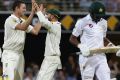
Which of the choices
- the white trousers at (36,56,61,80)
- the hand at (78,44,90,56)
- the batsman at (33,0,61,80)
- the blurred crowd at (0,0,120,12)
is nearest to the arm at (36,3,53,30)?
the batsman at (33,0,61,80)

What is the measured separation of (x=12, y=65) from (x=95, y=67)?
169cm

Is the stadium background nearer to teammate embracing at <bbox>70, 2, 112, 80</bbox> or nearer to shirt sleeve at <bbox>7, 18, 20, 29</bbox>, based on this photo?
teammate embracing at <bbox>70, 2, 112, 80</bbox>

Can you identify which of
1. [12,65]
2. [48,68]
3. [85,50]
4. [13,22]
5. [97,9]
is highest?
[97,9]

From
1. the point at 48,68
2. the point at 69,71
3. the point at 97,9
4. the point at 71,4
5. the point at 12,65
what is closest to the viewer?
the point at 97,9

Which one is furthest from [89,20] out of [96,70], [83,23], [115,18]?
[115,18]

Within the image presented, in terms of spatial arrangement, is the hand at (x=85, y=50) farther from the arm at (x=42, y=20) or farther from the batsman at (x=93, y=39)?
the arm at (x=42, y=20)

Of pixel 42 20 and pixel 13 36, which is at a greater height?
pixel 42 20

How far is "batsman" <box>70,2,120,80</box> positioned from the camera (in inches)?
544

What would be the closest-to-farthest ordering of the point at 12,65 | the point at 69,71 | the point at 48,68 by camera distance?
1. the point at 12,65
2. the point at 48,68
3. the point at 69,71

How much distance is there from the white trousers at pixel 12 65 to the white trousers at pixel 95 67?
4.27ft

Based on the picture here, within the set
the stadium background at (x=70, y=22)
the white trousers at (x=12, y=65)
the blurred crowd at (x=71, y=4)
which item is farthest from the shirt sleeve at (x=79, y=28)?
the blurred crowd at (x=71, y=4)

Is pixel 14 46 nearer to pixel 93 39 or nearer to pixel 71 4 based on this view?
pixel 93 39

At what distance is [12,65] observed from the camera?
14047mm

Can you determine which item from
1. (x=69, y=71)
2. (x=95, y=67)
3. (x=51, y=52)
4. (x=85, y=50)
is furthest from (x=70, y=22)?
(x=85, y=50)
